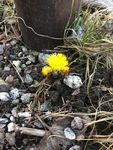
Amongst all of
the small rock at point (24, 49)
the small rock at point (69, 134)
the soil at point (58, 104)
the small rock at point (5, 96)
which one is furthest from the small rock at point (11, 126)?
the small rock at point (24, 49)

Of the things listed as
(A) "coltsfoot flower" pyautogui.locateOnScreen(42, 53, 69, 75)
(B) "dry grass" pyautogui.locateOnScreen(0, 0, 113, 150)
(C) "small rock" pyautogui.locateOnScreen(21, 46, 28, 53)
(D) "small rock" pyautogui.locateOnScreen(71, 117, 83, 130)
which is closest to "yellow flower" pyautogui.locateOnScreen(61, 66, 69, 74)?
(A) "coltsfoot flower" pyautogui.locateOnScreen(42, 53, 69, 75)

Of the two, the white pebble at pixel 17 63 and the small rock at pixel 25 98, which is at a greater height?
the white pebble at pixel 17 63

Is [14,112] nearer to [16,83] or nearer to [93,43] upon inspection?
[16,83]

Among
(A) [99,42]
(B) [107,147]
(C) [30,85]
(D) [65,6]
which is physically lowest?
(B) [107,147]

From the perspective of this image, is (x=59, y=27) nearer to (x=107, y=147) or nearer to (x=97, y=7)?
(x=97, y=7)

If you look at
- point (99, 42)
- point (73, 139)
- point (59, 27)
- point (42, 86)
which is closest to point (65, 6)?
point (59, 27)

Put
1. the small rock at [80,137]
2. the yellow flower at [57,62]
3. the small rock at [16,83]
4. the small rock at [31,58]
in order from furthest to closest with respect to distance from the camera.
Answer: the small rock at [31,58], the small rock at [16,83], the yellow flower at [57,62], the small rock at [80,137]

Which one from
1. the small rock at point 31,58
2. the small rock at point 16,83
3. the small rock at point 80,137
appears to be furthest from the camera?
the small rock at point 31,58

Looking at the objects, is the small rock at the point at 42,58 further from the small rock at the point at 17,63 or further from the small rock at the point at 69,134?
the small rock at the point at 69,134
